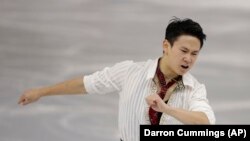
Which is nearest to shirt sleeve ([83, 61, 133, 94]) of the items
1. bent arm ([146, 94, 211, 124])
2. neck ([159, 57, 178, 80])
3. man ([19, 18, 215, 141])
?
man ([19, 18, 215, 141])

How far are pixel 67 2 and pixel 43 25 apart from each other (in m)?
0.17

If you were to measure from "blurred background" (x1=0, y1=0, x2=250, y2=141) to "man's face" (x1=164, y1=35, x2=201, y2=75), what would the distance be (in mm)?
Result: 283

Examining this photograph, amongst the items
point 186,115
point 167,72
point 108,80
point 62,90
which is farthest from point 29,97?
point 186,115

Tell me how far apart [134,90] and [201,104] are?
31cm

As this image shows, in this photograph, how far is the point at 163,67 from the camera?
1.95 metres

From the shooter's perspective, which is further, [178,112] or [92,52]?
[92,52]

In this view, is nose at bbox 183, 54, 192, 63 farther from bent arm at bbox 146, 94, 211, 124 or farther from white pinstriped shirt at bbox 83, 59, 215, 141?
bent arm at bbox 146, 94, 211, 124

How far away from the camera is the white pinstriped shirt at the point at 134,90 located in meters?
1.88

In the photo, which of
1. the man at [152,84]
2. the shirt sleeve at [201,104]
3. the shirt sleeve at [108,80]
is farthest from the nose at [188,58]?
the shirt sleeve at [108,80]

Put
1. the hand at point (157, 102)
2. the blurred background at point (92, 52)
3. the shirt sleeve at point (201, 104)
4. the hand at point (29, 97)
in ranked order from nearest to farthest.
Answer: the hand at point (157, 102) < the shirt sleeve at point (201, 104) < the hand at point (29, 97) < the blurred background at point (92, 52)

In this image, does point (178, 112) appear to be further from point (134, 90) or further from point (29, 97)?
point (29, 97)

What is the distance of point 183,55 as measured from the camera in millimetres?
1934

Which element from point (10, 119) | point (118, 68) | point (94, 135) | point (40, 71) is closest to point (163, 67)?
point (118, 68)

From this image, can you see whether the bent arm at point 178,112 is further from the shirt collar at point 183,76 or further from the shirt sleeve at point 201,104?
the shirt collar at point 183,76
